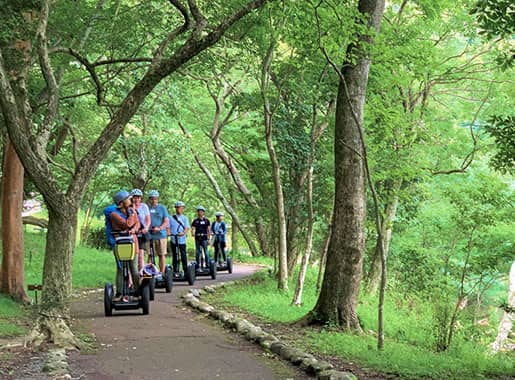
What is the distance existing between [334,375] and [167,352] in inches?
87.0

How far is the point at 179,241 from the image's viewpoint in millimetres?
13695

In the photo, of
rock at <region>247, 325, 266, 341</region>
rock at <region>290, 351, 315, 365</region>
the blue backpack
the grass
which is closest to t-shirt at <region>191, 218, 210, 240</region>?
the grass

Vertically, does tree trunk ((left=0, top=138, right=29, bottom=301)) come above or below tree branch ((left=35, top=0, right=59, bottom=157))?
below

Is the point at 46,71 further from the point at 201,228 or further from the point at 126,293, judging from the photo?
the point at 201,228

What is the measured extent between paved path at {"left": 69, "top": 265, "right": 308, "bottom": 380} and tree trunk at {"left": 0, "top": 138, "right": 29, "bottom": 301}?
157 centimetres

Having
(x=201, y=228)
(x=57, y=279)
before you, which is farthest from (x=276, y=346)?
(x=201, y=228)

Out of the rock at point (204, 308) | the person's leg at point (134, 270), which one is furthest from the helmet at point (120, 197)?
the rock at point (204, 308)

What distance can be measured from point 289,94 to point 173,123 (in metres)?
10.9

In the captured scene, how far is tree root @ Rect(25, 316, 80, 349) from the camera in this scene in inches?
275

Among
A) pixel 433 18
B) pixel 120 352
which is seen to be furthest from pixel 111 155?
pixel 120 352

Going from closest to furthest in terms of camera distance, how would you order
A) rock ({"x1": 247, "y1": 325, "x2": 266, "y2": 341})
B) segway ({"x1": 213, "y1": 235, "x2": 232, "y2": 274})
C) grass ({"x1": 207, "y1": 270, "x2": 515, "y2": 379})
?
grass ({"x1": 207, "y1": 270, "x2": 515, "y2": 379}), rock ({"x1": 247, "y1": 325, "x2": 266, "y2": 341}), segway ({"x1": 213, "y1": 235, "x2": 232, "y2": 274})

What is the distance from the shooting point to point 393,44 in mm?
11711

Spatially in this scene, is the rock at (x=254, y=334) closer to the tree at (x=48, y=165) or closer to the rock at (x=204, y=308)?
the rock at (x=204, y=308)

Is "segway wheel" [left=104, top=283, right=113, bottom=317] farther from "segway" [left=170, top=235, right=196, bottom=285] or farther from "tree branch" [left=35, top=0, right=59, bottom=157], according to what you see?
"segway" [left=170, top=235, right=196, bottom=285]
